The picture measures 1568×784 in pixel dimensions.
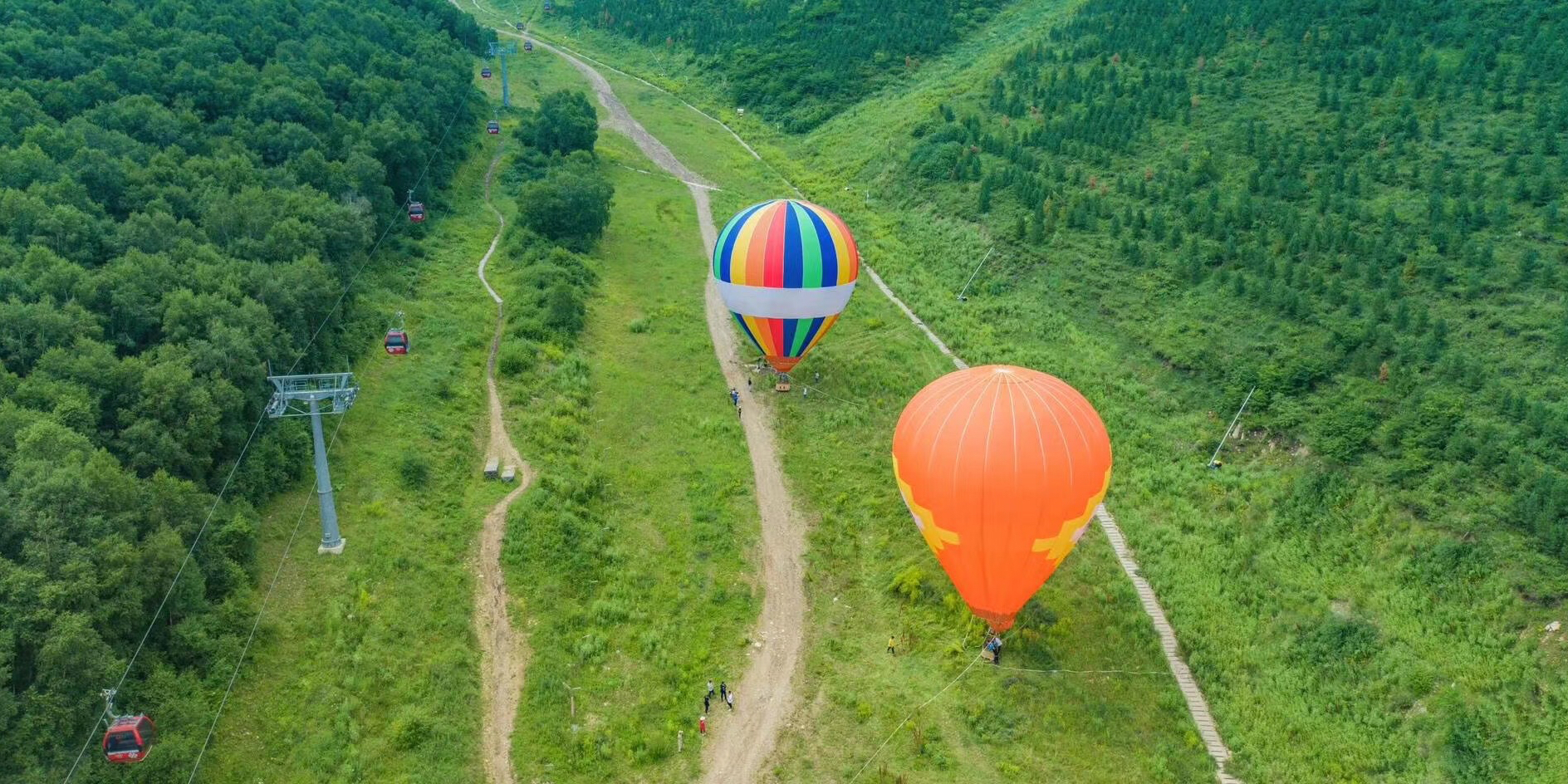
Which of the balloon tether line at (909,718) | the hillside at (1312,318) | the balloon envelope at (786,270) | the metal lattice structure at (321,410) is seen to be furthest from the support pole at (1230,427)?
the metal lattice structure at (321,410)

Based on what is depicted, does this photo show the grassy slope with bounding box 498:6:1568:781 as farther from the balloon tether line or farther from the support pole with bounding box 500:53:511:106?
the support pole with bounding box 500:53:511:106

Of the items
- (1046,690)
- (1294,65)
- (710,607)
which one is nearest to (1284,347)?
(1046,690)

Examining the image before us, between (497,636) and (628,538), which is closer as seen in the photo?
(497,636)

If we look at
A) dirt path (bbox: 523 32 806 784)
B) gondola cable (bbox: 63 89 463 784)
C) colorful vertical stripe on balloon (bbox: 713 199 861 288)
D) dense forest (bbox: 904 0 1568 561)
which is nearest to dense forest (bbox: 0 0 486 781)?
gondola cable (bbox: 63 89 463 784)

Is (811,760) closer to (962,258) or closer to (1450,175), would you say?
(962,258)

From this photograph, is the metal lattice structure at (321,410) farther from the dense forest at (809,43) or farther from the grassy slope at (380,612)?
the dense forest at (809,43)

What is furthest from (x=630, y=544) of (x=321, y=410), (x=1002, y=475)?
(x=1002, y=475)

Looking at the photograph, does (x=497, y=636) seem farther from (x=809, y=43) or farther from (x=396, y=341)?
(x=809, y=43)
